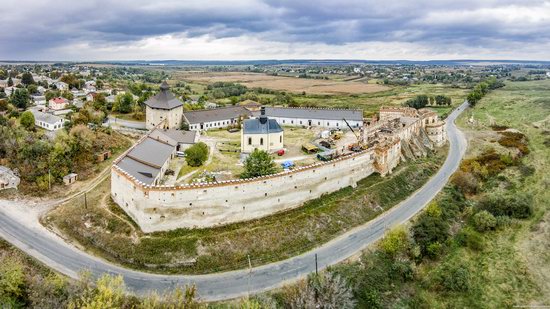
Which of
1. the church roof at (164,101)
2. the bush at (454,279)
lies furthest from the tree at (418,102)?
the bush at (454,279)

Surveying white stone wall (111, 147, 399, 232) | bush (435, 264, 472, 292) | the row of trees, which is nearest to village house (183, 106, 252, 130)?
the row of trees

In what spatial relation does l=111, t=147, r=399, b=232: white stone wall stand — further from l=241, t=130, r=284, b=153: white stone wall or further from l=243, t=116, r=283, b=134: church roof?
l=243, t=116, r=283, b=134: church roof

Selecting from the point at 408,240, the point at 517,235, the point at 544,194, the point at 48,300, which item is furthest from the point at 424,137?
the point at 48,300

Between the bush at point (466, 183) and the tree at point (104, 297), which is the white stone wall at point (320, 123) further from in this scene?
the tree at point (104, 297)

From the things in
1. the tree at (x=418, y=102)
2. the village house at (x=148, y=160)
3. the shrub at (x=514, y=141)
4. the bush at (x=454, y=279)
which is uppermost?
the tree at (x=418, y=102)

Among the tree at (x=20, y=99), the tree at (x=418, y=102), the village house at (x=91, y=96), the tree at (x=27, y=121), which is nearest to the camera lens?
the tree at (x=27, y=121)

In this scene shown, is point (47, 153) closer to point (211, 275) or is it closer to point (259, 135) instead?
point (259, 135)

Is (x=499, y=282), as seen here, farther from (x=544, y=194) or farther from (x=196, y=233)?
(x=196, y=233)
